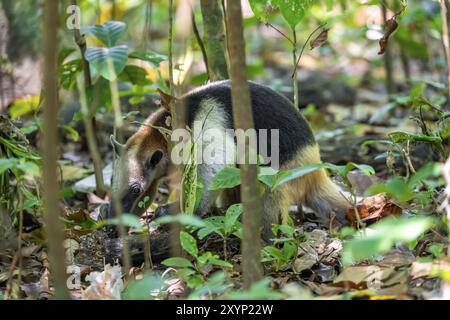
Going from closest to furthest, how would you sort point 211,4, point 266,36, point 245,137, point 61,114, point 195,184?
point 245,137 < point 195,184 < point 211,4 < point 61,114 < point 266,36

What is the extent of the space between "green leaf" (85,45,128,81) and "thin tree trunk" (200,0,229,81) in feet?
3.41

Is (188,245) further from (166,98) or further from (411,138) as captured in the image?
(411,138)

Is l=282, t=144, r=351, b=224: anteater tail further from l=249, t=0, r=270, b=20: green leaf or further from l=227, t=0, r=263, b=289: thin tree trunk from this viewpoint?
l=227, t=0, r=263, b=289: thin tree trunk

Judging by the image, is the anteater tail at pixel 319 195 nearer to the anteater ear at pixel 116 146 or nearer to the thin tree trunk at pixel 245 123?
the anteater ear at pixel 116 146

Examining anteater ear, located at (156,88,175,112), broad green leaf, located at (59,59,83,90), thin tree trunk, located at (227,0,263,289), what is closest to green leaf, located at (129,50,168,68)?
broad green leaf, located at (59,59,83,90)

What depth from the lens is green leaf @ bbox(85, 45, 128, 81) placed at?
468cm

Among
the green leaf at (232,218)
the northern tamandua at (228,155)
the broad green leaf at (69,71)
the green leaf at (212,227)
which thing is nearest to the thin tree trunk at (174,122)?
the green leaf at (212,227)

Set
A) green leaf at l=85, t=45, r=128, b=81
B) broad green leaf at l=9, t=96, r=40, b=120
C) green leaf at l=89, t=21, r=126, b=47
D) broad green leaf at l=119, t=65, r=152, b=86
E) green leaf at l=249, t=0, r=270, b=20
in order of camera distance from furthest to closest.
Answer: broad green leaf at l=9, t=96, r=40, b=120
broad green leaf at l=119, t=65, r=152, b=86
green leaf at l=89, t=21, r=126, b=47
green leaf at l=249, t=0, r=270, b=20
green leaf at l=85, t=45, r=128, b=81

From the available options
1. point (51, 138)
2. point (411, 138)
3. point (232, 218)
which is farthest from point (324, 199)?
point (51, 138)

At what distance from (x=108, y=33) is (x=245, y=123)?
2.67 m

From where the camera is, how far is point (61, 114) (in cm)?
778
